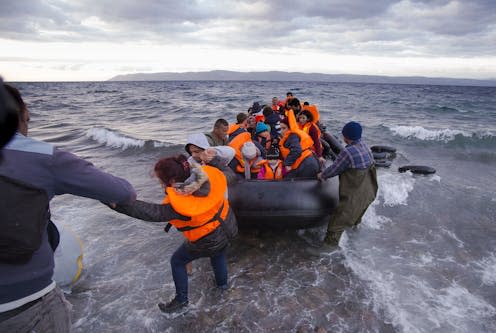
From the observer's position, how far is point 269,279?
13.3 ft

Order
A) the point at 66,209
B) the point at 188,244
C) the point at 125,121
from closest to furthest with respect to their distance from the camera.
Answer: the point at 188,244 < the point at 66,209 < the point at 125,121

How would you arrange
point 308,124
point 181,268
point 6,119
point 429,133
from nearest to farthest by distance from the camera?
point 6,119 < point 181,268 < point 308,124 < point 429,133

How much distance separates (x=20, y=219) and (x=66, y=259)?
250 cm

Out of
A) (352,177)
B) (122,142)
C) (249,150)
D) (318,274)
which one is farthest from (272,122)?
(122,142)

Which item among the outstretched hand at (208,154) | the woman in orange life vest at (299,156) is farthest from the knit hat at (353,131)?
the outstretched hand at (208,154)

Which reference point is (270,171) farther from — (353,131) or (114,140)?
(114,140)

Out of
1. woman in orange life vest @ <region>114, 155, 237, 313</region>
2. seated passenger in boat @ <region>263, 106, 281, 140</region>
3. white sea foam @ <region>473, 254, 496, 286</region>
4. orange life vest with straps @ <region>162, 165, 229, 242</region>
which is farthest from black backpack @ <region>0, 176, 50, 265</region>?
seated passenger in boat @ <region>263, 106, 281, 140</region>

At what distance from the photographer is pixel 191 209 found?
8.61 ft

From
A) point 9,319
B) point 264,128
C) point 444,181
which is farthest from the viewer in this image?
point 444,181

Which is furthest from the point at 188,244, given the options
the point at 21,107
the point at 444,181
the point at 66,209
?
the point at 444,181

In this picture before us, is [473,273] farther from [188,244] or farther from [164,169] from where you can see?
[164,169]

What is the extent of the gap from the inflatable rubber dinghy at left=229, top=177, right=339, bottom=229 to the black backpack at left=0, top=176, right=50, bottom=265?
128 inches

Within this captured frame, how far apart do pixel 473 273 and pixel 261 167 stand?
126 inches

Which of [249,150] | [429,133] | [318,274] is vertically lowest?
[318,274]
